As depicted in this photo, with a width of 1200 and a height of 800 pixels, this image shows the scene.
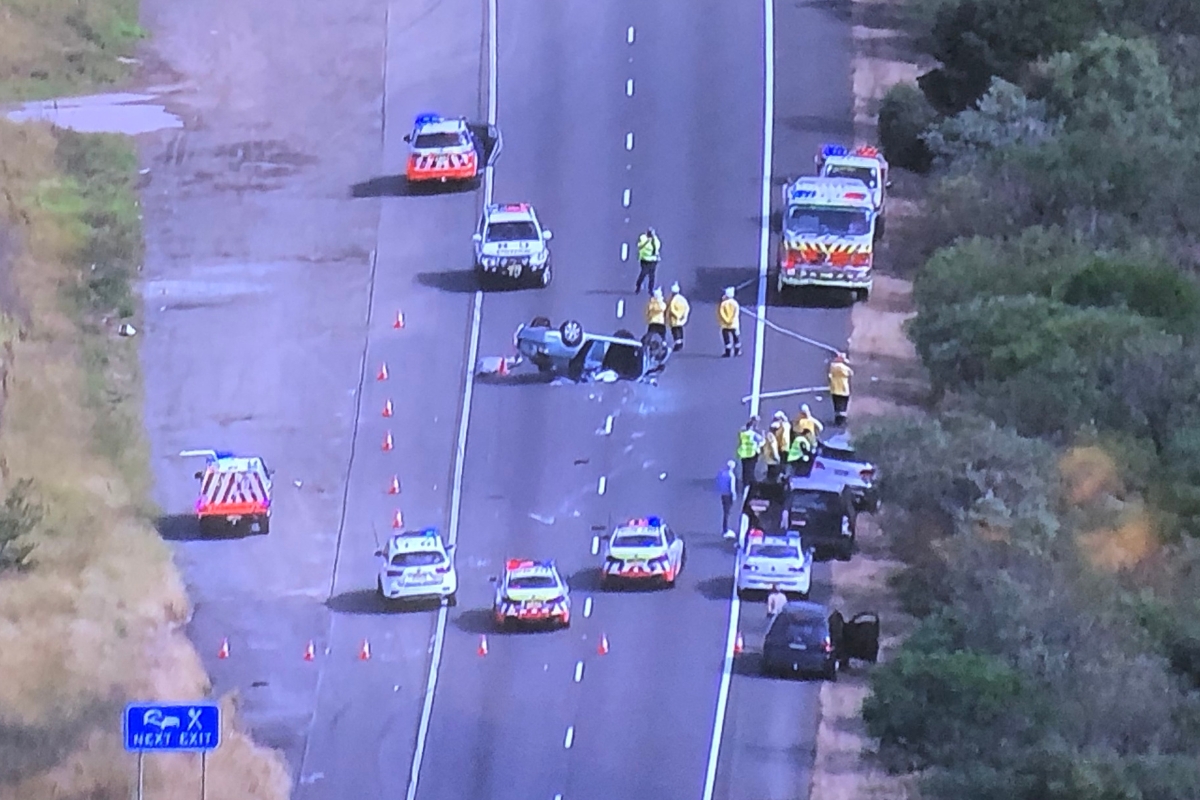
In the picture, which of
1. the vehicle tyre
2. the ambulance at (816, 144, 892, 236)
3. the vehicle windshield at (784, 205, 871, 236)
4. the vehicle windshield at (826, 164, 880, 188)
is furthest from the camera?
the vehicle windshield at (826, 164, 880, 188)

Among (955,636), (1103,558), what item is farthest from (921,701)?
(1103,558)

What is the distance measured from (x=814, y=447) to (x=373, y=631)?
8.65m

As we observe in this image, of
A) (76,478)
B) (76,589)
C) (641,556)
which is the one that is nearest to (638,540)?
(641,556)

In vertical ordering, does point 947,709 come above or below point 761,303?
below

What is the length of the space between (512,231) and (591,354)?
4595mm

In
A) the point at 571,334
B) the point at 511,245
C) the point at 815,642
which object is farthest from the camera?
the point at 511,245

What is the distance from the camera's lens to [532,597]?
1690 inches

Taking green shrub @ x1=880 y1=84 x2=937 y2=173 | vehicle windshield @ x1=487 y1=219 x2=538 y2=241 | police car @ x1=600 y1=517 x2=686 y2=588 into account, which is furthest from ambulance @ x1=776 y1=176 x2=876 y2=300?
police car @ x1=600 y1=517 x2=686 y2=588

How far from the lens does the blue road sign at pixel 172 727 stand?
29.2 meters

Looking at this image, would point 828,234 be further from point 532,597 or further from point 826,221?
point 532,597

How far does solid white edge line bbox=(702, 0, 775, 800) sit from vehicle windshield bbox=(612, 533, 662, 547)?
1588 mm

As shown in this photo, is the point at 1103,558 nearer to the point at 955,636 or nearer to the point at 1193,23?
the point at 955,636

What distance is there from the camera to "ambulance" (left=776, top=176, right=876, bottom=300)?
174 feet

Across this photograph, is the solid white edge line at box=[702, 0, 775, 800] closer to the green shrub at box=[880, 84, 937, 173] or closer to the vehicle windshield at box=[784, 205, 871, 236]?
the vehicle windshield at box=[784, 205, 871, 236]
